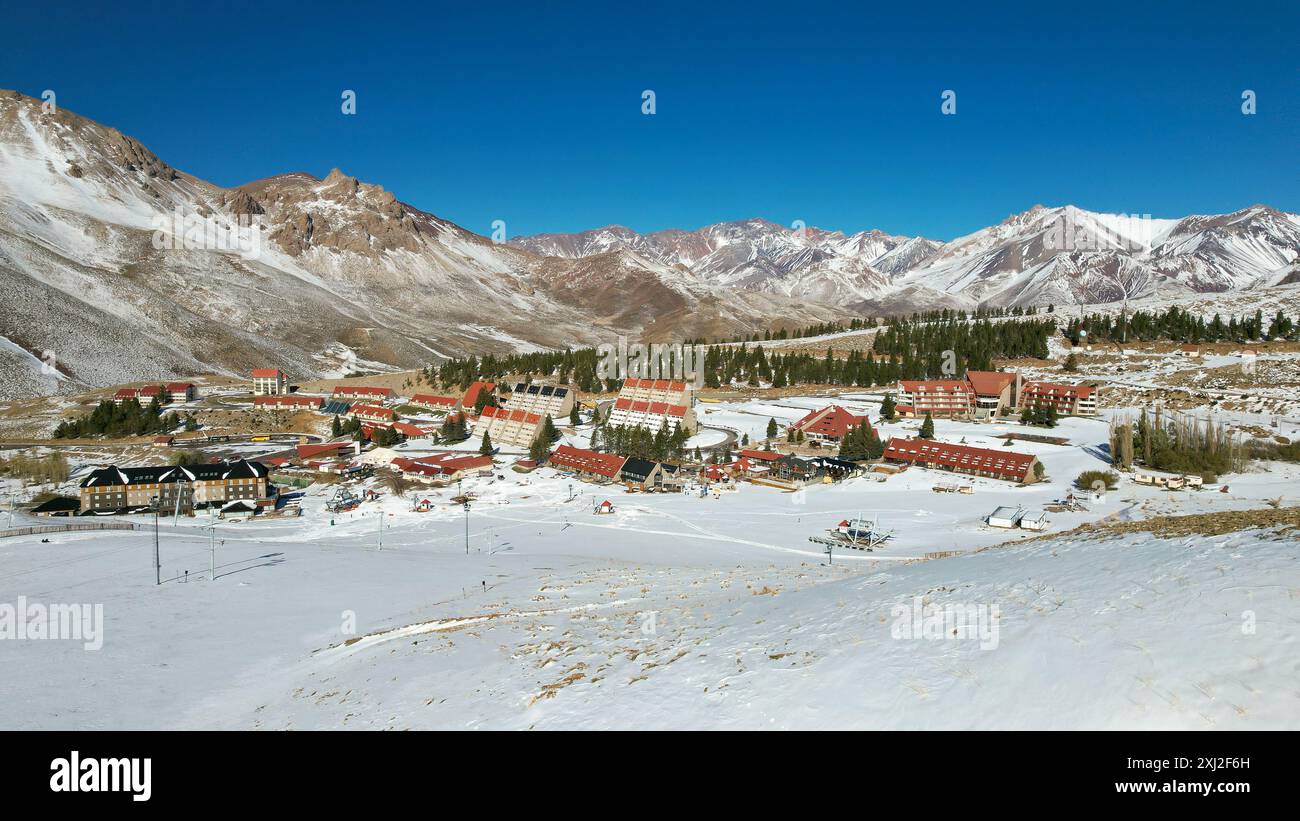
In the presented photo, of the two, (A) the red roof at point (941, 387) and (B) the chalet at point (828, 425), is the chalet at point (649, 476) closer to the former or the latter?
(B) the chalet at point (828, 425)

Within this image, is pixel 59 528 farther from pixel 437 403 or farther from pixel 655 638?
pixel 437 403

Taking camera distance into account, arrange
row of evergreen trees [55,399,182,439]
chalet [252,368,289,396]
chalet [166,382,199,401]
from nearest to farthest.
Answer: row of evergreen trees [55,399,182,439]
chalet [166,382,199,401]
chalet [252,368,289,396]

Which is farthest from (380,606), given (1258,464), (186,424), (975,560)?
(186,424)

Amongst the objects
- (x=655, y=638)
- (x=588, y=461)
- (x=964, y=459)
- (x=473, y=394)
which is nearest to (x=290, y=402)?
(x=473, y=394)

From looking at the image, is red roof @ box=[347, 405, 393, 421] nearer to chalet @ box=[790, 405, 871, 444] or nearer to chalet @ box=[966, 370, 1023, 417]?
chalet @ box=[790, 405, 871, 444]

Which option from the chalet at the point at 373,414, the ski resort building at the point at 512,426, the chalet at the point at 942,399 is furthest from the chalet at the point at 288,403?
the chalet at the point at 942,399

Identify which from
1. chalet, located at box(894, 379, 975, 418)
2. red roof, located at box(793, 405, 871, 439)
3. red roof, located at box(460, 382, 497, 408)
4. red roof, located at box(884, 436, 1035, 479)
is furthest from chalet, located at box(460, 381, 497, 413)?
chalet, located at box(894, 379, 975, 418)
